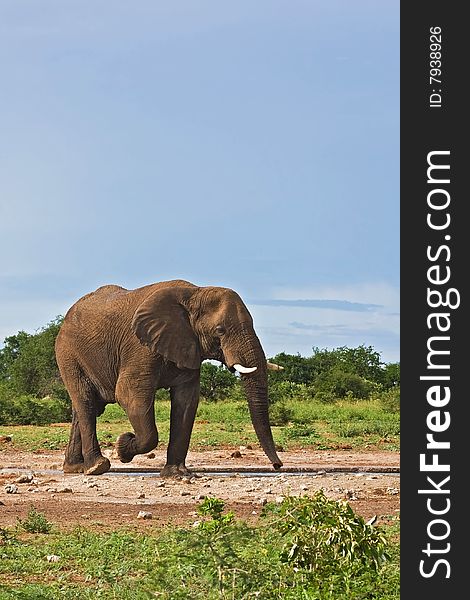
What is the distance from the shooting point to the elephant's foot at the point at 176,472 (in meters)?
17.5

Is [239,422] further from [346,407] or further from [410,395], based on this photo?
[410,395]

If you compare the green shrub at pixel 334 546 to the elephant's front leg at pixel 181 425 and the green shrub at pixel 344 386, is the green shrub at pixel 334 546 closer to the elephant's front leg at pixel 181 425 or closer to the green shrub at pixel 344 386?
the elephant's front leg at pixel 181 425

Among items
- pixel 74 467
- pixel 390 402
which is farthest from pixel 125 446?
pixel 390 402

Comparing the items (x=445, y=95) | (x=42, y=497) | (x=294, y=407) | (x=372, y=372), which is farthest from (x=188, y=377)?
(x=372, y=372)

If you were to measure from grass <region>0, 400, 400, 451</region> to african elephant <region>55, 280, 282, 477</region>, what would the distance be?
4.99 meters

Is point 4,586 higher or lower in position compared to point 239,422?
lower

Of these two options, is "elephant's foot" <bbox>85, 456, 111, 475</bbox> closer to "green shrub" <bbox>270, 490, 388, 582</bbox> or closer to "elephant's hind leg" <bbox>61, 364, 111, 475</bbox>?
"elephant's hind leg" <bbox>61, 364, 111, 475</bbox>

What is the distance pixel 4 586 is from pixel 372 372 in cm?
3906

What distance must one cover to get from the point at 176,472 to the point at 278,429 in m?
9.66

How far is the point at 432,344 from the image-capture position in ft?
23.4

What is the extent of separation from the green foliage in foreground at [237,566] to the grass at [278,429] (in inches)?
508

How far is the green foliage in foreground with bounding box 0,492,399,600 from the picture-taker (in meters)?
8.38

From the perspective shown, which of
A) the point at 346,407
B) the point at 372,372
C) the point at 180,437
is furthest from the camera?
Answer: the point at 372,372

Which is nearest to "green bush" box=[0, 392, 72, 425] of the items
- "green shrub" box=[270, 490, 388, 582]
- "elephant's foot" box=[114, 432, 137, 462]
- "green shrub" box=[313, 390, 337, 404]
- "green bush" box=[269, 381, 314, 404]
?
"green bush" box=[269, 381, 314, 404]
